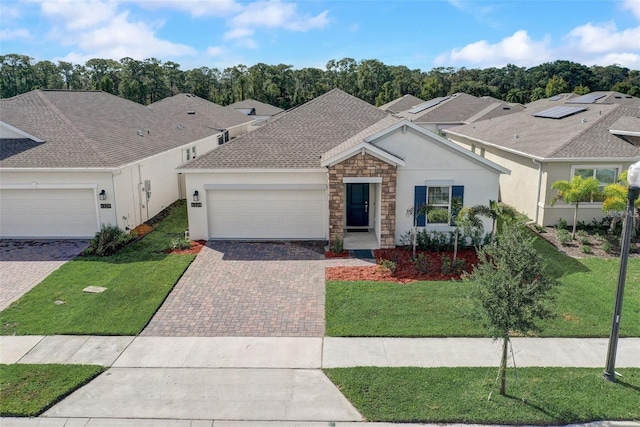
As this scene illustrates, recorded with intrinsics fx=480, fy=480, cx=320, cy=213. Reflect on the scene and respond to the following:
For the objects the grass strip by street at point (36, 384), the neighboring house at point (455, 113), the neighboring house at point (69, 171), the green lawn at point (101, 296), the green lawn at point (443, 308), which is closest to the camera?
the grass strip by street at point (36, 384)

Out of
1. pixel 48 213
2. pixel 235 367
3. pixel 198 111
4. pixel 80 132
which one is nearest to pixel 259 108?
pixel 198 111

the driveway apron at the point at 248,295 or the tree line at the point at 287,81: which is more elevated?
the tree line at the point at 287,81

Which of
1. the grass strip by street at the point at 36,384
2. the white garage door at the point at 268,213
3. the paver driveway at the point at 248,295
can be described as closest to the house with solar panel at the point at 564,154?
the white garage door at the point at 268,213

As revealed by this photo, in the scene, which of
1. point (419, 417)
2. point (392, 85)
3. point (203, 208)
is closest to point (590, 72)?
point (392, 85)

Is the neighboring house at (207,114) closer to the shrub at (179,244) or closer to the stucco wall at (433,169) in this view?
the shrub at (179,244)

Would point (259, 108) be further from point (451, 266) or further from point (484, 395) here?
point (484, 395)

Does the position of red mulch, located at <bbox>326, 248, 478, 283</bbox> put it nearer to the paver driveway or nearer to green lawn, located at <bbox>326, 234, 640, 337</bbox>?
green lawn, located at <bbox>326, 234, 640, 337</bbox>

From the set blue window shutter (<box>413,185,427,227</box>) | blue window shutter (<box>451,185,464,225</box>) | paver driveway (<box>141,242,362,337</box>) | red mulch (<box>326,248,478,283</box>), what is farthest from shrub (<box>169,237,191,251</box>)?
blue window shutter (<box>451,185,464,225</box>)
